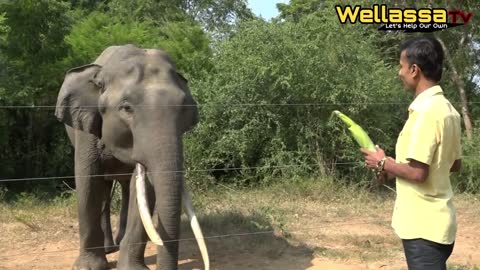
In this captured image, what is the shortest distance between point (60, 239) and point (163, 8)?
53.3 feet

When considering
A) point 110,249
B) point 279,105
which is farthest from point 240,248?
point 279,105

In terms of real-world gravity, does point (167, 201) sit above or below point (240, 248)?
above

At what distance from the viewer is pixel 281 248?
6.70 m

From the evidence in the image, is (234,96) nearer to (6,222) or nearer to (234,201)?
(234,201)

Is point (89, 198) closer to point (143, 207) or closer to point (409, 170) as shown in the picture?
point (143, 207)

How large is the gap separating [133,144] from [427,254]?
110 inches

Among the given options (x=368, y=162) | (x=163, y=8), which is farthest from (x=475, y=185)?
(x=163, y=8)

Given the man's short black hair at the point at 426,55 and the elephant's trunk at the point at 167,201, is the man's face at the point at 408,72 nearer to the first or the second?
the man's short black hair at the point at 426,55

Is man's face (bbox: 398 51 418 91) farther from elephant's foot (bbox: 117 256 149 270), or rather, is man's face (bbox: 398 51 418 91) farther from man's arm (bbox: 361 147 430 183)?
elephant's foot (bbox: 117 256 149 270)

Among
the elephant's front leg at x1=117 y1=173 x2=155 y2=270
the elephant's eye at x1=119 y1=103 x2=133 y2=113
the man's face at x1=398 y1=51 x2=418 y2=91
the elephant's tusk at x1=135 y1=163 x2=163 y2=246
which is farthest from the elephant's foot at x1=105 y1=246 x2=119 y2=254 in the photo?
the man's face at x1=398 y1=51 x2=418 y2=91

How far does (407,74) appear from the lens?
2916 mm

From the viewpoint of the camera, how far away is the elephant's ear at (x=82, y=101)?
5.51 meters

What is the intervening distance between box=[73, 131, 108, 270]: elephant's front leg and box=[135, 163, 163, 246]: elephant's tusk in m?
0.96

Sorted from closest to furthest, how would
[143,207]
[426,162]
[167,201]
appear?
[426,162]
[167,201]
[143,207]
